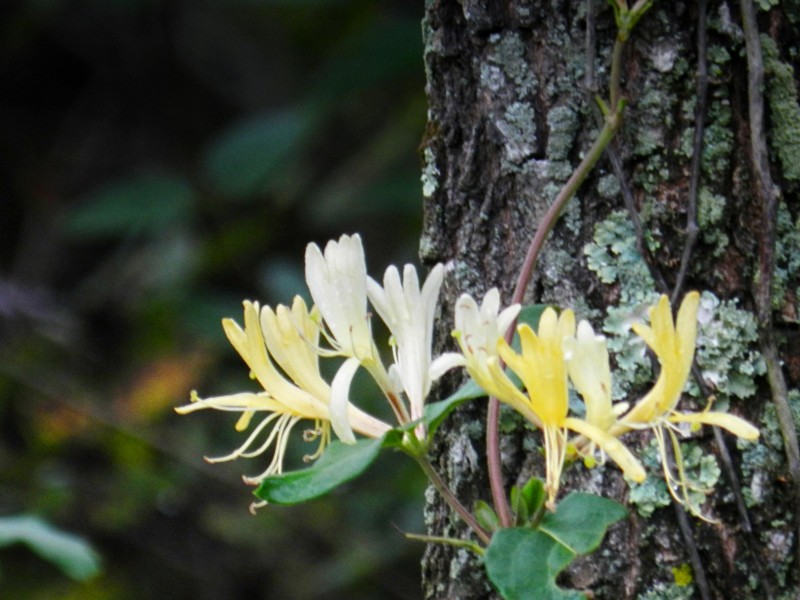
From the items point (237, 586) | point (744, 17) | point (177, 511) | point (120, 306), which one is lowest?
point (237, 586)

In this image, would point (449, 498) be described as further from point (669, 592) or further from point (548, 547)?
point (669, 592)

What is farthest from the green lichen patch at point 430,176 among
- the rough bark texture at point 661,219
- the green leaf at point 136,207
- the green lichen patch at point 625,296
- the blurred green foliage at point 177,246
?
the green leaf at point 136,207

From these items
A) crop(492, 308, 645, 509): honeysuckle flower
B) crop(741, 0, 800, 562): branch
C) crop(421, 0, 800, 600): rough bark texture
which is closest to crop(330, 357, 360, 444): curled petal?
crop(492, 308, 645, 509): honeysuckle flower

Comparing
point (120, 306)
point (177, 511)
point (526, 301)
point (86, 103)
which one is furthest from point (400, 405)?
point (86, 103)

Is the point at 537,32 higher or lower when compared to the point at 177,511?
higher

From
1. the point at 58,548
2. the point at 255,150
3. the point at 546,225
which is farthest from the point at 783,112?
the point at 255,150

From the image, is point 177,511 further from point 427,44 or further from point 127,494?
point 427,44

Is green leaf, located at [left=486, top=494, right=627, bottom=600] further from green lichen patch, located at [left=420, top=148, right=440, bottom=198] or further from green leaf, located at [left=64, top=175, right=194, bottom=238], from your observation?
green leaf, located at [left=64, top=175, right=194, bottom=238]
